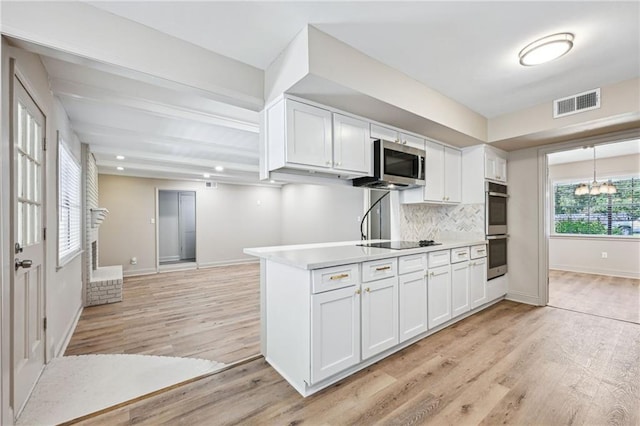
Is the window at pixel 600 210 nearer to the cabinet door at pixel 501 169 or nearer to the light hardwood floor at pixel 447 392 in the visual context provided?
the cabinet door at pixel 501 169

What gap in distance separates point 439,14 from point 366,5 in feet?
1.60

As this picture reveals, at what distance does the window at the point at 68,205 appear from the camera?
2.71 meters

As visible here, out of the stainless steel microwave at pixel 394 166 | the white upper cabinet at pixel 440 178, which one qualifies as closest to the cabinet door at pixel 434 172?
the white upper cabinet at pixel 440 178

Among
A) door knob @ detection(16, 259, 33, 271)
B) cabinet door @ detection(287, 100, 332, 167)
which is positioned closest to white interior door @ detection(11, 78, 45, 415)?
door knob @ detection(16, 259, 33, 271)

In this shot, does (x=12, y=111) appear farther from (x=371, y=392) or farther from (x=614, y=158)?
(x=614, y=158)

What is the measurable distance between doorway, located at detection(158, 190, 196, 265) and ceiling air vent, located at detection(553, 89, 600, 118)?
7.71m

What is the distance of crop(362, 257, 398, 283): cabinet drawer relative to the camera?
2172 millimetres

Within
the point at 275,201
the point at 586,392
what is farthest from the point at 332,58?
the point at 275,201

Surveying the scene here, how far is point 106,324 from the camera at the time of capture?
10.8 feet

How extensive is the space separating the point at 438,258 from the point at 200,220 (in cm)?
593

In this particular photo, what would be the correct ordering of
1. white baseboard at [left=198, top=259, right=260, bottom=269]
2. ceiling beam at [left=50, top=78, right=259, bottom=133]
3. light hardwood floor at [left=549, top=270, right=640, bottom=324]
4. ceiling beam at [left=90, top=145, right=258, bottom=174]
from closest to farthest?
ceiling beam at [left=50, top=78, right=259, bottom=133] → light hardwood floor at [left=549, top=270, right=640, bottom=324] → ceiling beam at [left=90, top=145, right=258, bottom=174] → white baseboard at [left=198, top=259, right=260, bottom=269]

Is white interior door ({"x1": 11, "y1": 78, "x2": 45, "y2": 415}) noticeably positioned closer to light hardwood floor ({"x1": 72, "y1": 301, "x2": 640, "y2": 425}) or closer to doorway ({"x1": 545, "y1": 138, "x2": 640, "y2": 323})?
light hardwood floor ({"x1": 72, "y1": 301, "x2": 640, "y2": 425})

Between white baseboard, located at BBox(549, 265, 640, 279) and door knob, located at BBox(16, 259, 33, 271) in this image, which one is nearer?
door knob, located at BBox(16, 259, 33, 271)

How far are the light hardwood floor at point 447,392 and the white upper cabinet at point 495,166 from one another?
2.03m
